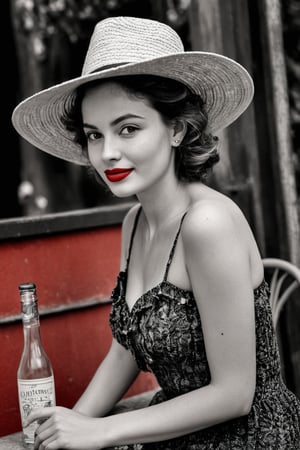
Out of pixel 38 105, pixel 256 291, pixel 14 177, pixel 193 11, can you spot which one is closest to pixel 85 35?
pixel 14 177

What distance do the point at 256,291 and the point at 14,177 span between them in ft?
11.4

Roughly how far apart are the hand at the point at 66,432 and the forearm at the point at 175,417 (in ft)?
→ 0.11

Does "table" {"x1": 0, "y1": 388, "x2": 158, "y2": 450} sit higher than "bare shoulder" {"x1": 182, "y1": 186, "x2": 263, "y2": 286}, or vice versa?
"bare shoulder" {"x1": 182, "y1": 186, "x2": 263, "y2": 286}

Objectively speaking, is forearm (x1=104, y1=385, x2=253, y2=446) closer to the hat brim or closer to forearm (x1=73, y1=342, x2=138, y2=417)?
forearm (x1=73, y1=342, x2=138, y2=417)

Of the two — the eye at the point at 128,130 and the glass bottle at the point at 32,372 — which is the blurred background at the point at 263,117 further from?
the eye at the point at 128,130

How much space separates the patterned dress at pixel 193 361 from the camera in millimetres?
1938

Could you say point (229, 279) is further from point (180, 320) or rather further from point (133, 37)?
point (133, 37)

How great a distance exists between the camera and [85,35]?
4.82m

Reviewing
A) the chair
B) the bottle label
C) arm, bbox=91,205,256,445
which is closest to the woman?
arm, bbox=91,205,256,445

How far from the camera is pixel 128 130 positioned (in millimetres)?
1942

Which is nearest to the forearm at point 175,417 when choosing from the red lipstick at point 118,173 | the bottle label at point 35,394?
the bottle label at point 35,394

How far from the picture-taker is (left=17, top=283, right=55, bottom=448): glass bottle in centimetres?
204

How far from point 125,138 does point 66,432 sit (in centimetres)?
72

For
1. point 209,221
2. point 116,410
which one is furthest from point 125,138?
point 116,410
